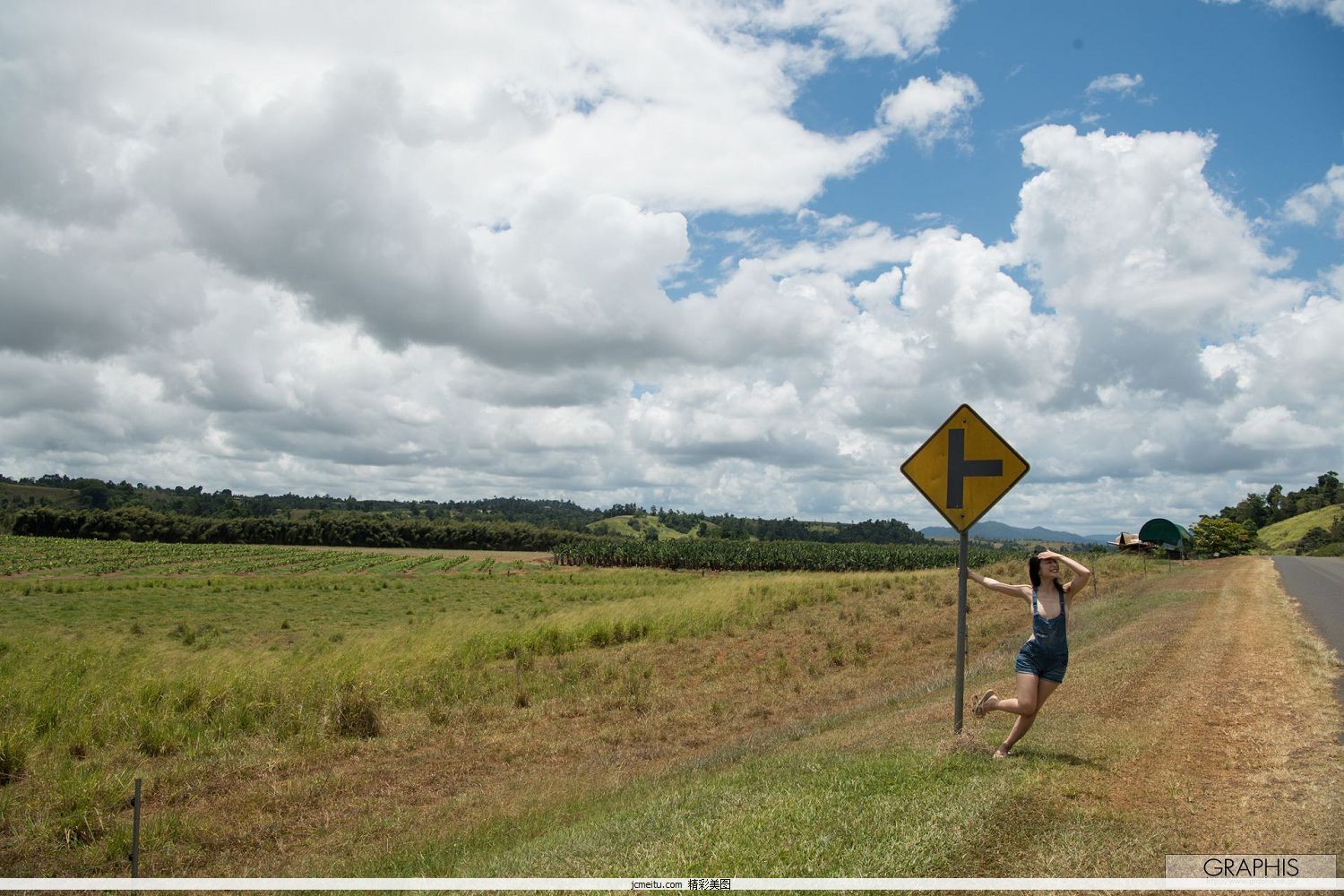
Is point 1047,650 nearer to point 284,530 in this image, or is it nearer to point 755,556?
point 755,556

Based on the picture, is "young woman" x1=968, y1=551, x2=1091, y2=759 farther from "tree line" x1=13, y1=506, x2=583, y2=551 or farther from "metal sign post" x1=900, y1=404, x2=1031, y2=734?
"tree line" x1=13, y1=506, x2=583, y2=551

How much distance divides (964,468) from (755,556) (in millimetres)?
89485

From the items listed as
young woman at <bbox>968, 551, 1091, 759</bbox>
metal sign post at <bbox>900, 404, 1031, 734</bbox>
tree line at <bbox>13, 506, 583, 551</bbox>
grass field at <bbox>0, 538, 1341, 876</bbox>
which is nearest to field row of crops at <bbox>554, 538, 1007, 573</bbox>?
tree line at <bbox>13, 506, 583, 551</bbox>

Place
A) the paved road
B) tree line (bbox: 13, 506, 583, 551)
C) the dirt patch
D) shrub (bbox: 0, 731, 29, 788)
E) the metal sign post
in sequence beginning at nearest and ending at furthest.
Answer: the dirt patch < the metal sign post < shrub (bbox: 0, 731, 29, 788) < the paved road < tree line (bbox: 13, 506, 583, 551)

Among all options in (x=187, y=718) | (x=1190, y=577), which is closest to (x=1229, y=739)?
(x=187, y=718)

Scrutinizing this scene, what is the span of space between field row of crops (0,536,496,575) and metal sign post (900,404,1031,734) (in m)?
79.6

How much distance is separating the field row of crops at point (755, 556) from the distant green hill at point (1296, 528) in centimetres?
4540

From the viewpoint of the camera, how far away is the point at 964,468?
7273 millimetres

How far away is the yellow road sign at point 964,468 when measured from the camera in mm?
7086

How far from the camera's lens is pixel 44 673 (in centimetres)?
1372

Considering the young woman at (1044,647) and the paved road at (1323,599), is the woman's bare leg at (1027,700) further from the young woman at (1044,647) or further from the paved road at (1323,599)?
the paved road at (1323,599)

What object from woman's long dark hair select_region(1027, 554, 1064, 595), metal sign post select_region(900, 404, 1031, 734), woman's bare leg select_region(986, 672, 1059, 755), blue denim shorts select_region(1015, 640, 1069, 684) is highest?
metal sign post select_region(900, 404, 1031, 734)

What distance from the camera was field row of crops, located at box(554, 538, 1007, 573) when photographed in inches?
3514

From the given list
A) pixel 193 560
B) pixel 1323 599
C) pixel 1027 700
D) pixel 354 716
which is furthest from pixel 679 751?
pixel 193 560
